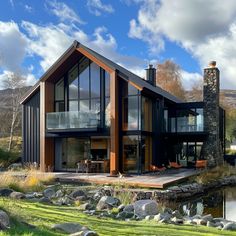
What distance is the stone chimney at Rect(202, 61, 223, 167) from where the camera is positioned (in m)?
23.6

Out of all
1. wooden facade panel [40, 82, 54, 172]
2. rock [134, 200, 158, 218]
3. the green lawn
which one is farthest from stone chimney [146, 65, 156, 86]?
the green lawn

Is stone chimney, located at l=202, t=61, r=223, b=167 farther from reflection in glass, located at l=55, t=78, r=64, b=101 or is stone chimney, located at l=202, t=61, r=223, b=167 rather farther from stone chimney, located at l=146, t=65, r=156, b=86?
reflection in glass, located at l=55, t=78, r=64, b=101

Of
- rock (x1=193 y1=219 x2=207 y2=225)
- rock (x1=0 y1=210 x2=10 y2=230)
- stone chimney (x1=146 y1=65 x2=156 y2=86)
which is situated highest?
stone chimney (x1=146 y1=65 x2=156 y2=86)

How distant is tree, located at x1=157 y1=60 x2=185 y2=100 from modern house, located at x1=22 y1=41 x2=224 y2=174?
2371cm

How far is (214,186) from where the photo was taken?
59.6 ft

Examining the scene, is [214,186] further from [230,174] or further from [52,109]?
[52,109]

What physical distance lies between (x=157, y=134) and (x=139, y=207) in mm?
12730

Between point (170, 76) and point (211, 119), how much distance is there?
85.2ft

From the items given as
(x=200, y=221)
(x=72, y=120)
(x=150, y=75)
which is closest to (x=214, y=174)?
(x=72, y=120)

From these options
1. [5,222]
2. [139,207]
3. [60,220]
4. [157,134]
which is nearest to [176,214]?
[139,207]

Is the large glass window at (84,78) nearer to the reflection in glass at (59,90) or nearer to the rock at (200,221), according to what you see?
the reflection in glass at (59,90)

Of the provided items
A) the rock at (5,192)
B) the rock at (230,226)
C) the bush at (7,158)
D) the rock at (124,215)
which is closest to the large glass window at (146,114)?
the bush at (7,158)

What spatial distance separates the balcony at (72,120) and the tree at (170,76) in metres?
29.0

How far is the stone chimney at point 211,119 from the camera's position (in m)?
23.6
